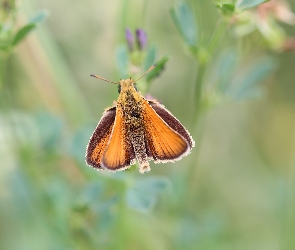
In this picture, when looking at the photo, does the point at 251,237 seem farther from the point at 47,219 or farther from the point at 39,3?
the point at 39,3

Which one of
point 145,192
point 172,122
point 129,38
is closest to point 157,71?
point 129,38

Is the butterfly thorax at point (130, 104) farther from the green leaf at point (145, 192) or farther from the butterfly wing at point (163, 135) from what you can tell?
the green leaf at point (145, 192)

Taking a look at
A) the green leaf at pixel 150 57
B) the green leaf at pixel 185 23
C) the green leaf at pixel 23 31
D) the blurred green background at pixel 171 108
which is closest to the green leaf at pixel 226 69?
the blurred green background at pixel 171 108

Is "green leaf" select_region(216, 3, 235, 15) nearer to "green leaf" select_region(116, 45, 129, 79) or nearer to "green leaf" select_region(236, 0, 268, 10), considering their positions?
"green leaf" select_region(236, 0, 268, 10)

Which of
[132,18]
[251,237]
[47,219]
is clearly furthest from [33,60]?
[251,237]

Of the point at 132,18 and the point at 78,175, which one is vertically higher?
the point at 132,18

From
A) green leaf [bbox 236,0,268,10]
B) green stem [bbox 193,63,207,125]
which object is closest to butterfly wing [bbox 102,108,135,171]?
green stem [bbox 193,63,207,125]
